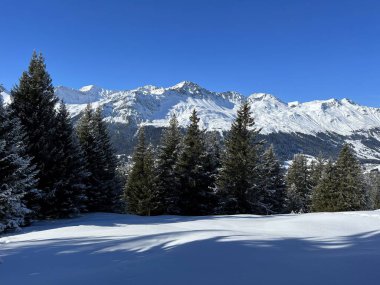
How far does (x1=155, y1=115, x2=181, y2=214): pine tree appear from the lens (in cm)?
3106

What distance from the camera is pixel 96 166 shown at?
31.4 metres

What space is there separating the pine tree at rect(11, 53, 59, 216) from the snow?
10.5 m

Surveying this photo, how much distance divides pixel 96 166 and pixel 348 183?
26619mm

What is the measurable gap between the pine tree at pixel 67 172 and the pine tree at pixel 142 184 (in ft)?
27.1

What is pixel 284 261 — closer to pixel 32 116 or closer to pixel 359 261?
pixel 359 261

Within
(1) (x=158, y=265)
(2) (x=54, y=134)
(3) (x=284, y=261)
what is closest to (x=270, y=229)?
(3) (x=284, y=261)

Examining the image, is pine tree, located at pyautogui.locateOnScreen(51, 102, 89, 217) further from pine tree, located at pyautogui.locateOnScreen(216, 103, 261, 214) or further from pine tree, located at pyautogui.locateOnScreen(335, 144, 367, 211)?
pine tree, located at pyautogui.locateOnScreen(335, 144, 367, 211)

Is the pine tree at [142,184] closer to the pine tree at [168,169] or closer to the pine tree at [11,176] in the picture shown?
the pine tree at [168,169]

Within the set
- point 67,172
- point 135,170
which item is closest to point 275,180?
point 135,170

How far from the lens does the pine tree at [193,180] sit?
30109 mm

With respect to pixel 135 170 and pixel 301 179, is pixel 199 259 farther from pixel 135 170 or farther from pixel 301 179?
pixel 301 179

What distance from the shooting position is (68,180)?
2267 centimetres

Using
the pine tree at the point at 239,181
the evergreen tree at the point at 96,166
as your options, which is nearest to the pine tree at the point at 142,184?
the evergreen tree at the point at 96,166

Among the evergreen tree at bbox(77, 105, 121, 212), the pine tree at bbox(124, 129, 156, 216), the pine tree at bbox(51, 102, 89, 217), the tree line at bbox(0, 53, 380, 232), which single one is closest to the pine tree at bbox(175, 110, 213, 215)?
the tree line at bbox(0, 53, 380, 232)
